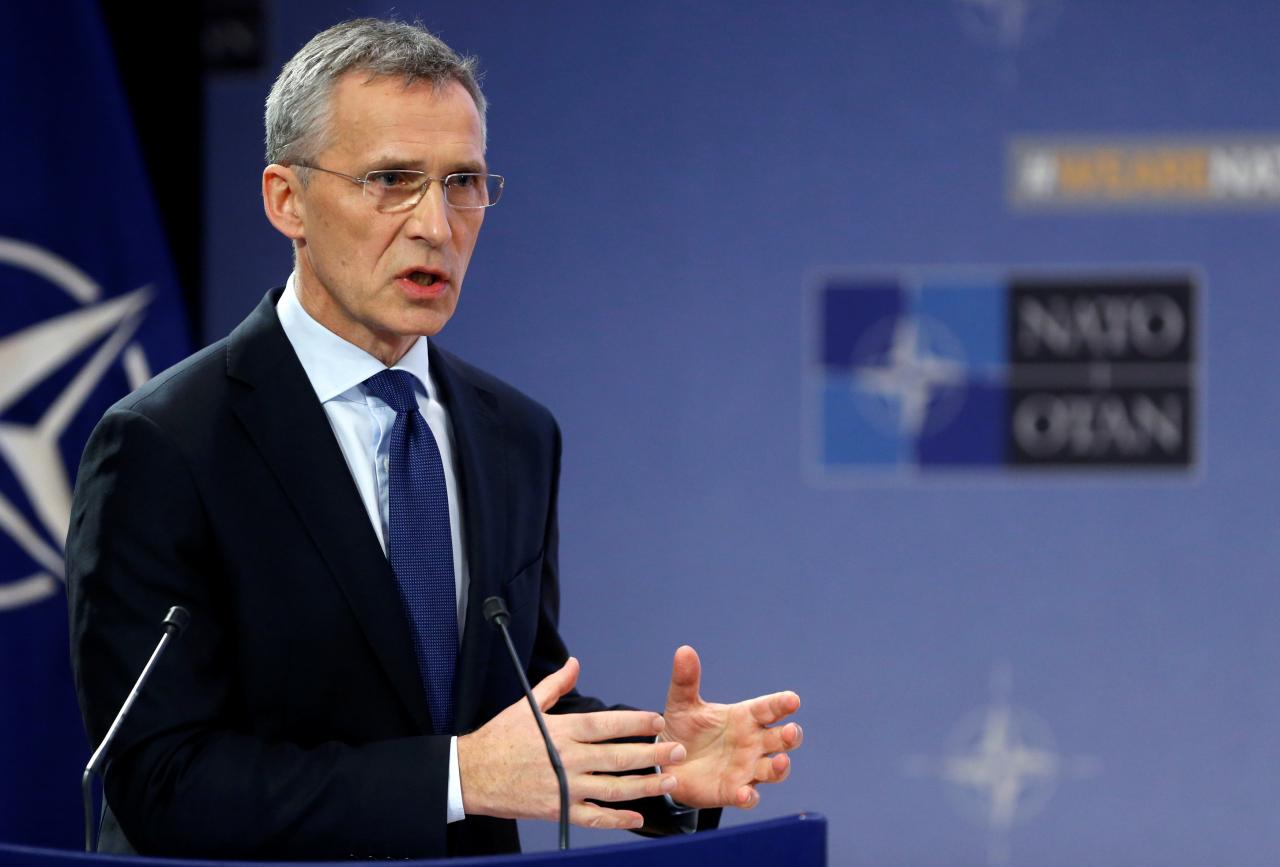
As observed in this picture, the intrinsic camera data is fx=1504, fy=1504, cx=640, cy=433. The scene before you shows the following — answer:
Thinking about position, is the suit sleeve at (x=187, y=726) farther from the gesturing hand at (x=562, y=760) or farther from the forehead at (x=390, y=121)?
the forehead at (x=390, y=121)

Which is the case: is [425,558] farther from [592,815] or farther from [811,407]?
[811,407]

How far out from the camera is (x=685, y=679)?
1.47m

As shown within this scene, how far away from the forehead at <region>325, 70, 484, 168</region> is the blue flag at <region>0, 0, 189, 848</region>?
1.45 m

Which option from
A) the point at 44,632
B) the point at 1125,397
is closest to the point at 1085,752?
the point at 1125,397

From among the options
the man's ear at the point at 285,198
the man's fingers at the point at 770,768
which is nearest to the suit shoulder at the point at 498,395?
the man's ear at the point at 285,198

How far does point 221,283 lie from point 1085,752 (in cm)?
229

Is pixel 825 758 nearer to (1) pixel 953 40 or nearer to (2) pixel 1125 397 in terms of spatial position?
(2) pixel 1125 397

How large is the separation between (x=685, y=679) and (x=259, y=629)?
1.35 feet

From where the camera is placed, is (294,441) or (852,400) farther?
(852,400)

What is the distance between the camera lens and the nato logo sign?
339cm

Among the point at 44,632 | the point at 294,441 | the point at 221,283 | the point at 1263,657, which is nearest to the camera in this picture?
the point at 294,441

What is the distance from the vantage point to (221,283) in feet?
11.9

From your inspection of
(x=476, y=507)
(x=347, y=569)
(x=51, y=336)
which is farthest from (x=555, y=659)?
(x=51, y=336)

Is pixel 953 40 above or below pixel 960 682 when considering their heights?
above
